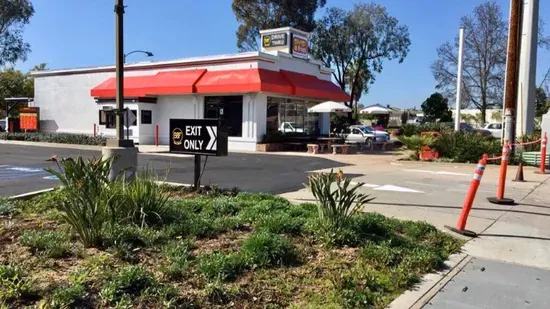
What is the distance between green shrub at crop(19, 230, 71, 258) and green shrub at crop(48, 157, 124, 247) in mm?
173

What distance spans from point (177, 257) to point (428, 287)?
92.8 inches

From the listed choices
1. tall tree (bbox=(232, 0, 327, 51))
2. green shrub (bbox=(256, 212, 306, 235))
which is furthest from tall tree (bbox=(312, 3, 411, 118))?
green shrub (bbox=(256, 212, 306, 235))

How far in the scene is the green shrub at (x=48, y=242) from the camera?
449cm

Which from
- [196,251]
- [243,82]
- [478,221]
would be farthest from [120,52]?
[243,82]

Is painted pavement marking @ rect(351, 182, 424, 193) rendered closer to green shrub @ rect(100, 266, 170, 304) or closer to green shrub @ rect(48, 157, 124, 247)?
green shrub @ rect(48, 157, 124, 247)

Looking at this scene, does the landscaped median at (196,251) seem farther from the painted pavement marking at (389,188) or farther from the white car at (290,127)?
the white car at (290,127)

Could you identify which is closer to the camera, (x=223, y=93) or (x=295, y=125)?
(x=223, y=93)

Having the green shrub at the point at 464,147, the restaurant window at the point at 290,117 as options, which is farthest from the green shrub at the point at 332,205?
the restaurant window at the point at 290,117

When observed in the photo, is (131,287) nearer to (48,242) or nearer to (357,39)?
(48,242)

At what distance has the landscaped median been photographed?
12.3ft

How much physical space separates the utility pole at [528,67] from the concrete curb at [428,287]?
17.0m

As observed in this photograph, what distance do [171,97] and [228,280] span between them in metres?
25.5

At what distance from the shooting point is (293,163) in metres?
17.6

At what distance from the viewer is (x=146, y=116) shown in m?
28.8
